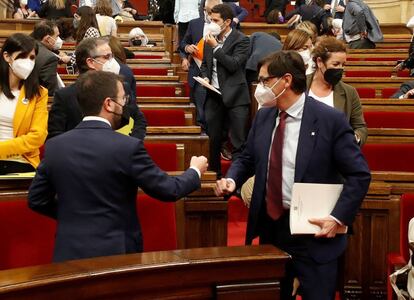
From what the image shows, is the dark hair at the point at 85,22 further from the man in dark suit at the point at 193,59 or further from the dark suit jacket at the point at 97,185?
the dark suit jacket at the point at 97,185

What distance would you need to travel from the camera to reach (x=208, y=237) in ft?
12.0

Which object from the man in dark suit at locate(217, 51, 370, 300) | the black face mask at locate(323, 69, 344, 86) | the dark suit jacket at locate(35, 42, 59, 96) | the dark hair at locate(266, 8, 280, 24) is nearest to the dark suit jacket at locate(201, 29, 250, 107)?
the dark suit jacket at locate(35, 42, 59, 96)

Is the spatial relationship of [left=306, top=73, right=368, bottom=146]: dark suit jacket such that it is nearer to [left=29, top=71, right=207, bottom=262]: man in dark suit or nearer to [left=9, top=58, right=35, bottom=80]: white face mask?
[left=9, top=58, right=35, bottom=80]: white face mask

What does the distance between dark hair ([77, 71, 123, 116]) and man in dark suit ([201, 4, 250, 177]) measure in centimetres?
338

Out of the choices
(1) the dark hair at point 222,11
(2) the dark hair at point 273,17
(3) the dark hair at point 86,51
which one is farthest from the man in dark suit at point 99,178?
(2) the dark hair at point 273,17

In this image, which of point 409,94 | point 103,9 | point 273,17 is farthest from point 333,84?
point 273,17

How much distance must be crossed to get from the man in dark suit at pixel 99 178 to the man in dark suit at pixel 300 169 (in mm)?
412

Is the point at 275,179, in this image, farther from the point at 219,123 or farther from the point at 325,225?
the point at 219,123

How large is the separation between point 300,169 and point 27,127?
1.48 meters

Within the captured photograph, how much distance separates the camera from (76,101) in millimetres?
3754

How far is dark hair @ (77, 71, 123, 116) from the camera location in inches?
96.0

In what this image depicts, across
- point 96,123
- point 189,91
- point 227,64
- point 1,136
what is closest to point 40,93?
point 1,136

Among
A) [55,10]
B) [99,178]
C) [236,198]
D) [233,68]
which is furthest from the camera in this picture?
[55,10]

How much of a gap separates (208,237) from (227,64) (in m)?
2.41
